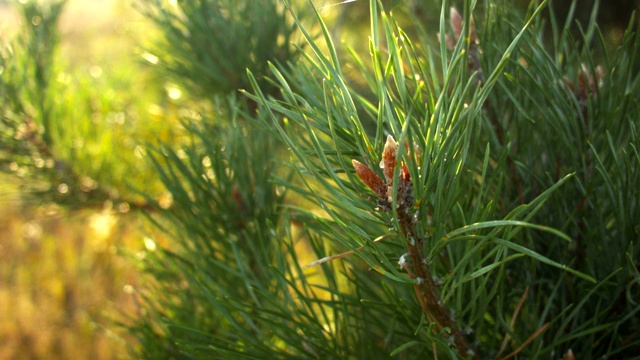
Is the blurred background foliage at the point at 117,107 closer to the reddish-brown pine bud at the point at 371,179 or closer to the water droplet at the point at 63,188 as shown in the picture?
the water droplet at the point at 63,188

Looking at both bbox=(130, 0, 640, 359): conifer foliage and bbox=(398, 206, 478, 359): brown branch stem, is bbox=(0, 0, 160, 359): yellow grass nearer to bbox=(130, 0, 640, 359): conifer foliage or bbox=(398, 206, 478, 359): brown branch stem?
bbox=(130, 0, 640, 359): conifer foliage

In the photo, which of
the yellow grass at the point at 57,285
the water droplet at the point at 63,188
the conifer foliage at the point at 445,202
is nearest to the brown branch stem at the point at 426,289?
the conifer foliage at the point at 445,202

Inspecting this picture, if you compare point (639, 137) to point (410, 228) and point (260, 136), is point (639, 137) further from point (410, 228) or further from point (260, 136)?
point (260, 136)

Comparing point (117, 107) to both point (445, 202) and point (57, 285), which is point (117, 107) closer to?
point (445, 202)

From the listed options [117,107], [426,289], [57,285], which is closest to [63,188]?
[117,107]

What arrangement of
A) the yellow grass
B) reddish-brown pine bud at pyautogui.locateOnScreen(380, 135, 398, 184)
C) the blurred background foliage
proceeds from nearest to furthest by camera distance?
reddish-brown pine bud at pyautogui.locateOnScreen(380, 135, 398, 184) < the blurred background foliage < the yellow grass

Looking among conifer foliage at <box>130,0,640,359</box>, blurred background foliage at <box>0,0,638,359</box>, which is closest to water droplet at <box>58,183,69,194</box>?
blurred background foliage at <box>0,0,638,359</box>

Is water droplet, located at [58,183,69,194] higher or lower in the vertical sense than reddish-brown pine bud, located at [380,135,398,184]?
lower
